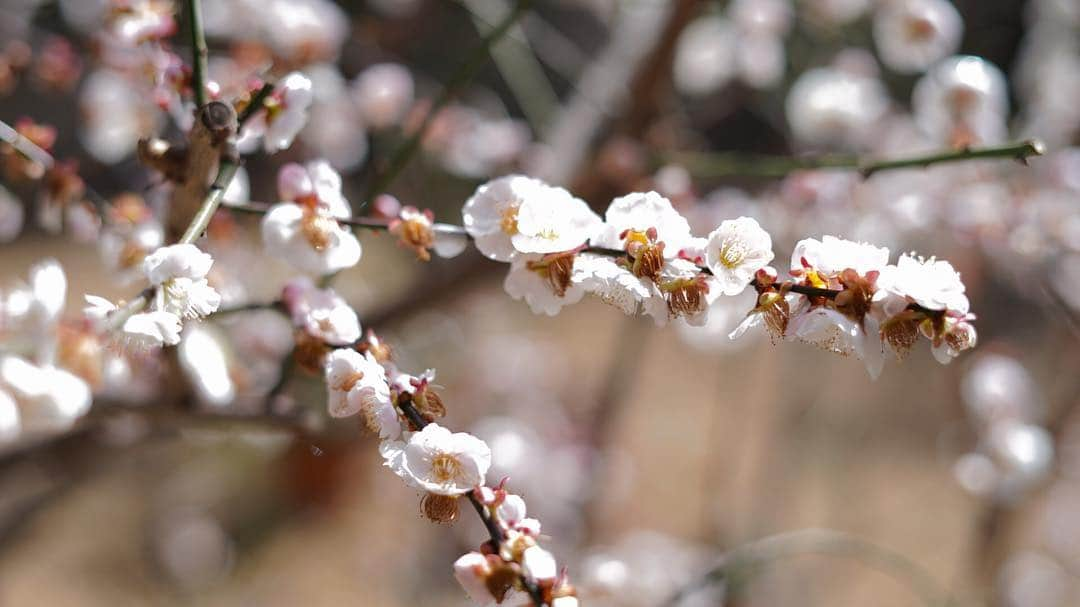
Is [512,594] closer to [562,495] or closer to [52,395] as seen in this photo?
[52,395]

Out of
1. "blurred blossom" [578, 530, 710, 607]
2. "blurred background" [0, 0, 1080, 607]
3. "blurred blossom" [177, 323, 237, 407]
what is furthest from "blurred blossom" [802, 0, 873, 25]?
"blurred blossom" [177, 323, 237, 407]

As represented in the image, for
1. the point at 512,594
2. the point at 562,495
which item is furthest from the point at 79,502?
the point at 512,594

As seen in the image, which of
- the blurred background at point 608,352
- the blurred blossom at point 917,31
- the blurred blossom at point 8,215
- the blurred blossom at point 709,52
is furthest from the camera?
the blurred blossom at point 709,52

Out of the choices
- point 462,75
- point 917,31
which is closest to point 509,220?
point 462,75

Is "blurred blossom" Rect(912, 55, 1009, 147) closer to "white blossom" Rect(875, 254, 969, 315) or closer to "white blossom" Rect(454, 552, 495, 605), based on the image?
"white blossom" Rect(875, 254, 969, 315)

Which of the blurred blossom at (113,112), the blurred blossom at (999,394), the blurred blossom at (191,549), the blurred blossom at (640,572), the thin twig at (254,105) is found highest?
the thin twig at (254,105)

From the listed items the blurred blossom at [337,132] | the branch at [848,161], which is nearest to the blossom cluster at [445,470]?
the branch at [848,161]

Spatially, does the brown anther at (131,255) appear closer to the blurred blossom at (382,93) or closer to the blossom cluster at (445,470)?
the blossom cluster at (445,470)

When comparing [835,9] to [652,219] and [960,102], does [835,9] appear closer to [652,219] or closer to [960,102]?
[960,102]
